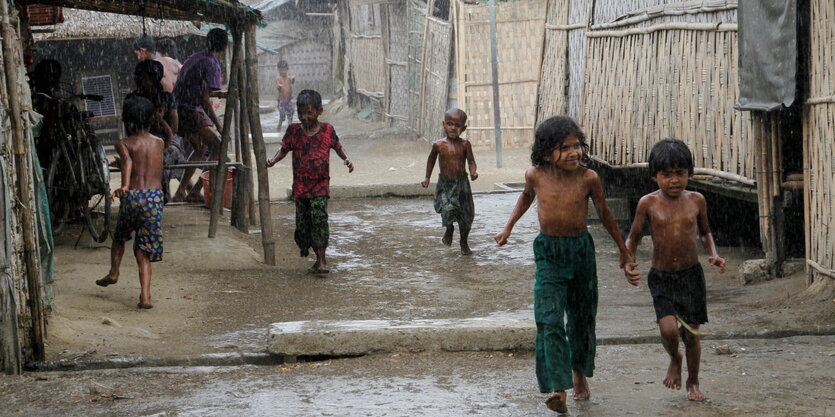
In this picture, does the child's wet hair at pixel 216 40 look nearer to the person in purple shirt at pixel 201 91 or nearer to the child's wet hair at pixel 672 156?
the person in purple shirt at pixel 201 91

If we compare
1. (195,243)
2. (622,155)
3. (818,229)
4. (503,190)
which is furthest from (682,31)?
(503,190)

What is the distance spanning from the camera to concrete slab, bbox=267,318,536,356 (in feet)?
19.4

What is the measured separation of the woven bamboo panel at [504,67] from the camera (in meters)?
20.0

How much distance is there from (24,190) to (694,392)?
366 centimetres

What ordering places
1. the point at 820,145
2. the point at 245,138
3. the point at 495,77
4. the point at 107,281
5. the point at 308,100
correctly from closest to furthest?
1. the point at 820,145
2. the point at 107,281
3. the point at 308,100
4. the point at 245,138
5. the point at 495,77

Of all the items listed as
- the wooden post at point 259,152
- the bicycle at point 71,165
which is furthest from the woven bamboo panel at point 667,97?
the bicycle at point 71,165

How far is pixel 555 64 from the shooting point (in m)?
13.8

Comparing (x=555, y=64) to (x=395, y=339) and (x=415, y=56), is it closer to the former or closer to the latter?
(x=395, y=339)

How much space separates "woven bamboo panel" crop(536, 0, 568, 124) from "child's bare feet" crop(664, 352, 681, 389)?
8.77m

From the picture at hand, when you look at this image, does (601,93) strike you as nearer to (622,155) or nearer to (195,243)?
(622,155)

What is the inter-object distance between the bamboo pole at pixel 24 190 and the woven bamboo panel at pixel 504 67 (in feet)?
47.8

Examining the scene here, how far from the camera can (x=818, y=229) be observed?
7.05 meters

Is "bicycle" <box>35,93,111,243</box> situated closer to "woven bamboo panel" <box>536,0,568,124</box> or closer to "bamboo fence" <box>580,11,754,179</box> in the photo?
"bamboo fence" <box>580,11,754,179</box>

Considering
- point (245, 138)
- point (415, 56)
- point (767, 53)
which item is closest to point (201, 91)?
point (245, 138)
